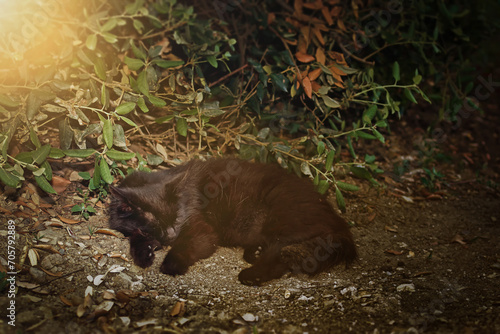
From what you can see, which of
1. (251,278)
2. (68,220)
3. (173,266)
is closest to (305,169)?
(251,278)

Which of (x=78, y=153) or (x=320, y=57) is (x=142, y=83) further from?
(x=320, y=57)

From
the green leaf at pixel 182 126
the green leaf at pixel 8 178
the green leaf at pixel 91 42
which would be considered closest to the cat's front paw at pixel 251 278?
the green leaf at pixel 182 126

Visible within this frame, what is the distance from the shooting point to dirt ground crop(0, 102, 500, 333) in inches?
73.8

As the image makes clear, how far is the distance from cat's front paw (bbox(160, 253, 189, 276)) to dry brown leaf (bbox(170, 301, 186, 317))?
0.37 metres

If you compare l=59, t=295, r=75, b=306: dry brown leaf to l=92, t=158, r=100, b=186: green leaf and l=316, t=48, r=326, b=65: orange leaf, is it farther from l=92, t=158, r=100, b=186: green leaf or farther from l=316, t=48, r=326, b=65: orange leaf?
l=316, t=48, r=326, b=65: orange leaf

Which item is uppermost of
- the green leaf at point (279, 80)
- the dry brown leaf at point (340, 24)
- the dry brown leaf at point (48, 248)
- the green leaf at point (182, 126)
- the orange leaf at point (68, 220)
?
the dry brown leaf at point (340, 24)

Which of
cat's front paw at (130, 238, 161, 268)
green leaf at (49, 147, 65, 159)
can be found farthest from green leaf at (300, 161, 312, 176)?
green leaf at (49, 147, 65, 159)

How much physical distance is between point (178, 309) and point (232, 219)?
92cm

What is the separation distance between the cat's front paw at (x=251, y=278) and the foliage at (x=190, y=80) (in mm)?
944

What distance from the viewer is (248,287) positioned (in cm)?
233

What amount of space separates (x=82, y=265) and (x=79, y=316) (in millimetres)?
496

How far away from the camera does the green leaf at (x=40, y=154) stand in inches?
91.5

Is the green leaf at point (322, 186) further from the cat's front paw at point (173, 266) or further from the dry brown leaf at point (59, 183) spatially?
the dry brown leaf at point (59, 183)

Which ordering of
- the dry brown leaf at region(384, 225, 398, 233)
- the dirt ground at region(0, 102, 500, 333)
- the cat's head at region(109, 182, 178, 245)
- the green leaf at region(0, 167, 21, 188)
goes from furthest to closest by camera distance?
the dry brown leaf at region(384, 225, 398, 233) < the cat's head at region(109, 182, 178, 245) < the green leaf at region(0, 167, 21, 188) < the dirt ground at region(0, 102, 500, 333)
